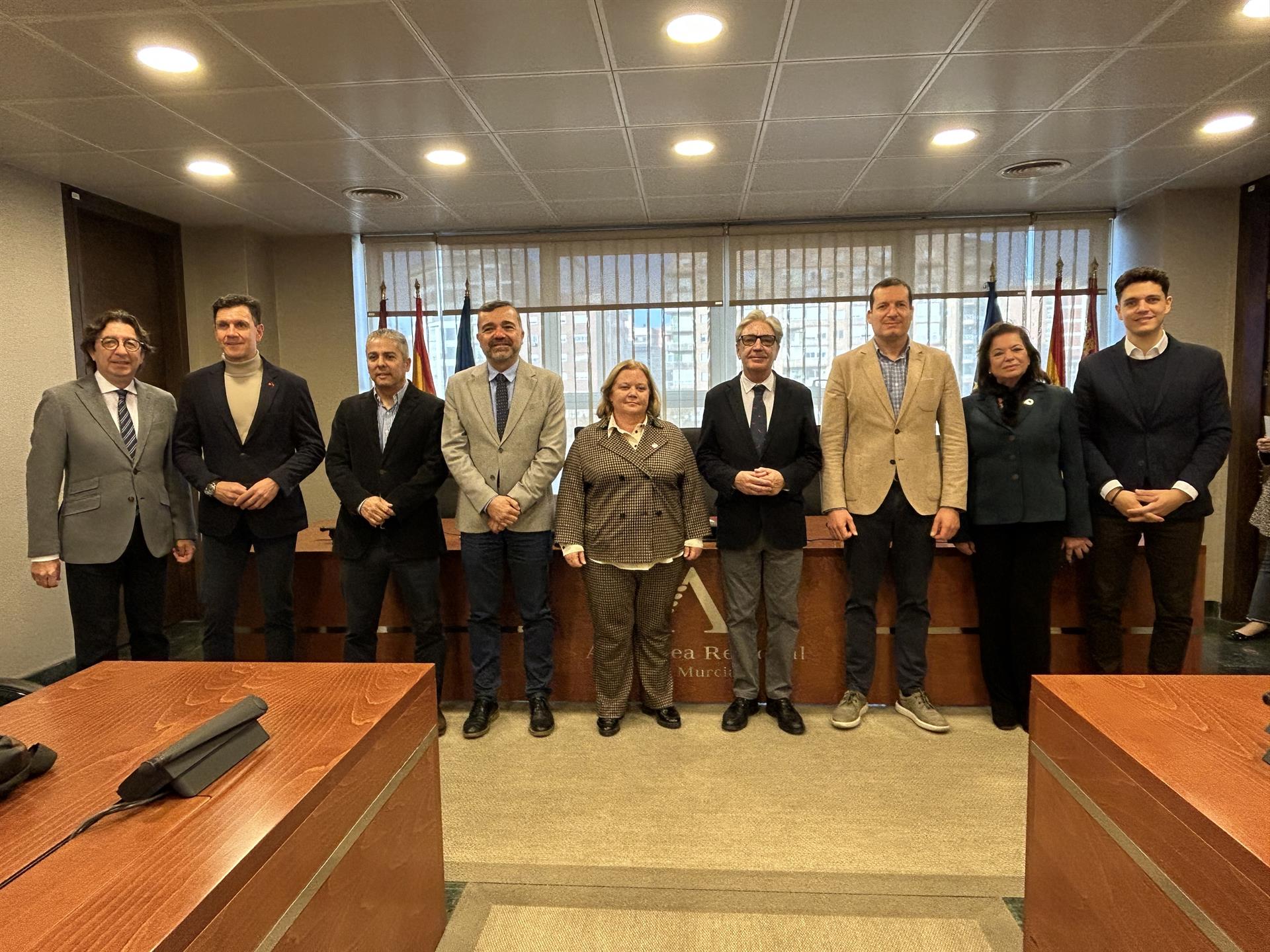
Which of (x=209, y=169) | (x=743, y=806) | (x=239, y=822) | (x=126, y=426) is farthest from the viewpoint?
(x=209, y=169)

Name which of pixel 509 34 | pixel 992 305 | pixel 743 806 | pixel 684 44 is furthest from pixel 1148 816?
pixel 992 305

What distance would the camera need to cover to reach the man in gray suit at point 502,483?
2.84m

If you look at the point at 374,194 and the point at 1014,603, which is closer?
the point at 1014,603

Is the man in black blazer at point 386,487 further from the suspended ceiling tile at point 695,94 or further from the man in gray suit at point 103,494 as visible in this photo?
the suspended ceiling tile at point 695,94

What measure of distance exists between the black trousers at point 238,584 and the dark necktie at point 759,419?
1.80 meters

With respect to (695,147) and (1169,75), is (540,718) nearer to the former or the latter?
(695,147)

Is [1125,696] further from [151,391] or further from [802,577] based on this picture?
[151,391]

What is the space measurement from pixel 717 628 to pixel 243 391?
6.76 feet

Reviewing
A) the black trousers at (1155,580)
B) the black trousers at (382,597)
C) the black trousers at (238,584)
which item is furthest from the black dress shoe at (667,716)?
the black trousers at (1155,580)

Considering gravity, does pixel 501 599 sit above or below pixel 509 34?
below

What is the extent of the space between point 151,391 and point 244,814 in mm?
2353

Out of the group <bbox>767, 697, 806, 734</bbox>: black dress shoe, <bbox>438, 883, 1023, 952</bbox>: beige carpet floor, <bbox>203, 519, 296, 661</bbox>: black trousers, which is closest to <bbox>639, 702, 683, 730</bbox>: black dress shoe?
<bbox>767, 697, 806, 734</bbox>: black dress shoe

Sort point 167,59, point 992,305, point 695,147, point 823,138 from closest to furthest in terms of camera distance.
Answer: point 167,59, point 823,138, point 695,147, point 992,305

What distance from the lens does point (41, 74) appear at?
2691mm
